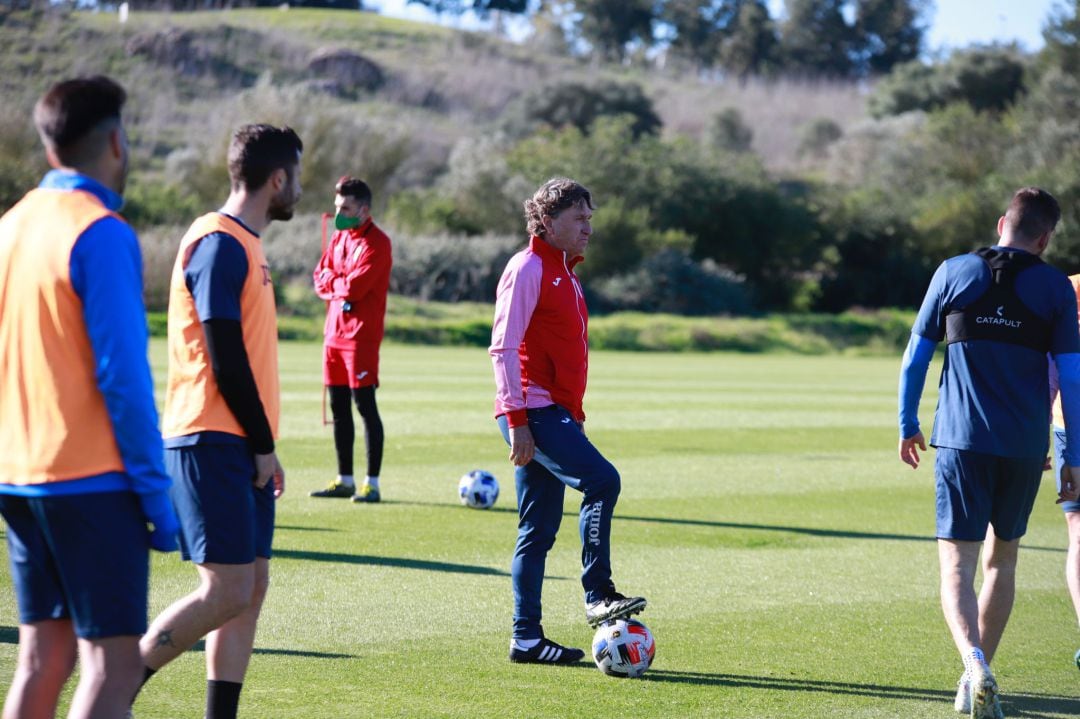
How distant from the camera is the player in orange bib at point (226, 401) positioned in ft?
14.5

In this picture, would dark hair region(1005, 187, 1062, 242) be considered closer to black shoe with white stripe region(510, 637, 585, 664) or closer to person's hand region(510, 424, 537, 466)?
person's hand region(510, 424, 537, 466)

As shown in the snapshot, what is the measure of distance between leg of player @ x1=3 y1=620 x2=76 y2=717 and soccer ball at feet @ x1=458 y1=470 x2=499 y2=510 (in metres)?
7.08

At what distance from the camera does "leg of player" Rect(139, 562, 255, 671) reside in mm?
4551

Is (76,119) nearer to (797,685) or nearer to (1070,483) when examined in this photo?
(797,685)

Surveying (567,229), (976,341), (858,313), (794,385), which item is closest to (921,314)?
(976,341)

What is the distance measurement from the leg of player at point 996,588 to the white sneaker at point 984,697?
Answer: 1.66 ft

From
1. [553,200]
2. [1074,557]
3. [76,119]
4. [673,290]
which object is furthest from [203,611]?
[673,290]

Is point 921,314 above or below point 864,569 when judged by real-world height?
above

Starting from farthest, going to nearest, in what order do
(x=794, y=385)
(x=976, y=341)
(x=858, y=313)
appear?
(x=858, y=313) → (x=794, y=385) → (x=976, y=341)

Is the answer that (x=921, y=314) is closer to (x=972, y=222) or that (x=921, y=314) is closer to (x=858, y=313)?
(x=858, y=313)

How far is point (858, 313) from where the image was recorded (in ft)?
170

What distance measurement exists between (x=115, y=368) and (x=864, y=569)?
655cm

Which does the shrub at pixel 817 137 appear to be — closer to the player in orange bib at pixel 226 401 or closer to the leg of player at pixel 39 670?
the player in orange bib at pixel 226 401

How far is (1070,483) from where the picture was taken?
6.13 metres
